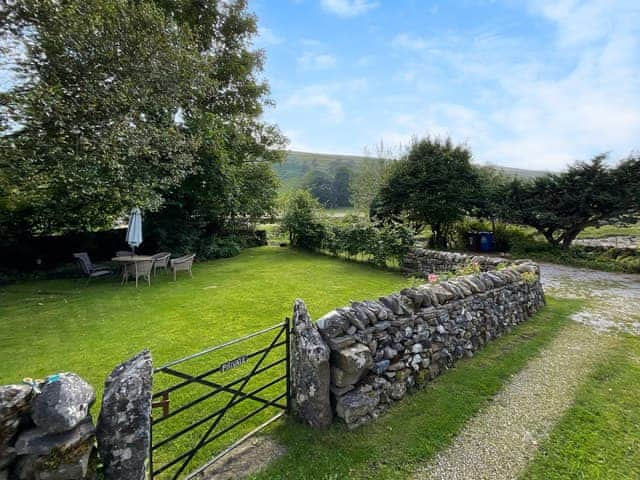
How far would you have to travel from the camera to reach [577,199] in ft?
38.7

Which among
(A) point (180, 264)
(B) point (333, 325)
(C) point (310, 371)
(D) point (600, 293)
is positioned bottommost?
(D) point (600, 293)

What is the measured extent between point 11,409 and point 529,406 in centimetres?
446

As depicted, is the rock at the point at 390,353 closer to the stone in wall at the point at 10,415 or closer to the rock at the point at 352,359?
the rock at the point at 352,359

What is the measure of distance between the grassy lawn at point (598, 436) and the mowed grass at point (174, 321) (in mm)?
2719

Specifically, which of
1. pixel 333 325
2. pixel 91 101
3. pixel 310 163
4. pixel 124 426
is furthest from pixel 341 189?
pixel 124 426

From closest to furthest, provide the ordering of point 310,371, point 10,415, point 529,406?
point 10,415, point 310,371, point 529,406

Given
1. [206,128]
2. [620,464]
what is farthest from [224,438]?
[206,128]

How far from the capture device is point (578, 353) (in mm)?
4504

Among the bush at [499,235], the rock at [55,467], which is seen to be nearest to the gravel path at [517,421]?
the rock at [55,467]

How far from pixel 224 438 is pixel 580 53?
11.9 meters

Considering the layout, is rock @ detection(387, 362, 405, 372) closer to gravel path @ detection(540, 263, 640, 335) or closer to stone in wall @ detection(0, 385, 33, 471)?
stone in wall @ detection(0, 385, 33, 471)

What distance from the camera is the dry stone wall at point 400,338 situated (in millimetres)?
2910

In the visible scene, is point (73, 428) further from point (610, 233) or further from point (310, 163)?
point (310, 163)

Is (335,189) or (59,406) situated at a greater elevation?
(335,189)
